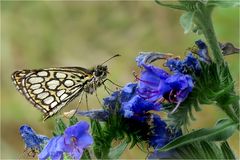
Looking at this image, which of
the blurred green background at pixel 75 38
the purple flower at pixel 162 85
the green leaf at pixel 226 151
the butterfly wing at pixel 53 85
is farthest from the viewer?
the blurred green background at pixel 75 38

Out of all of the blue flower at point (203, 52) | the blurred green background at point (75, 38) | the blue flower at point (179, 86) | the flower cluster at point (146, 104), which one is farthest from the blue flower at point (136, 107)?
the blurred green background at point (75, 38)

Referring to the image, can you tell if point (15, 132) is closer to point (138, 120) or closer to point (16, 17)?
point (16, 17)

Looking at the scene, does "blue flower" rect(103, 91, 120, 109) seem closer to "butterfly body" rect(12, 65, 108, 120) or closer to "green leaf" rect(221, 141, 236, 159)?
"butterfly body" rect(12, 65, 108, 120)

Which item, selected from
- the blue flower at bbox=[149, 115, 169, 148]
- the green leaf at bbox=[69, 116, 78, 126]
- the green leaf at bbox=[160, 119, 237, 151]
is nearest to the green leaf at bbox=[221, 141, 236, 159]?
the green leaf at bbox=[160, 119, 237, 151]

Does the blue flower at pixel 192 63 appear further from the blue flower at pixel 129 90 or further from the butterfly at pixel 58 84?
the butterfly at pixel 58 84

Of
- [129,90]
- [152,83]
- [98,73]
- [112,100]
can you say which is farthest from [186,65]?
[98,73]

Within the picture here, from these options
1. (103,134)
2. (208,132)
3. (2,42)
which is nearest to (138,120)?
(103,134)
